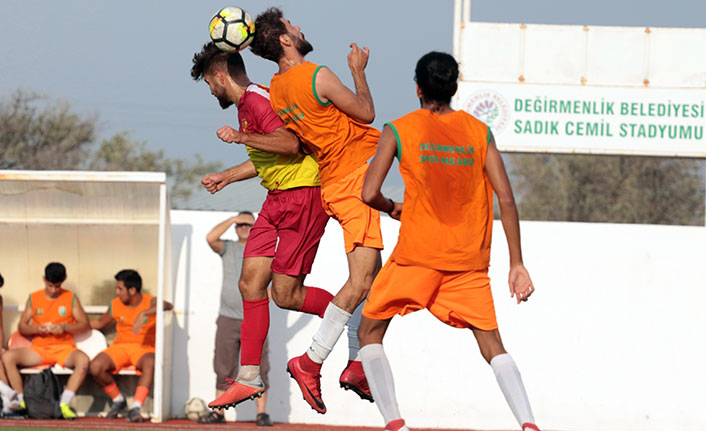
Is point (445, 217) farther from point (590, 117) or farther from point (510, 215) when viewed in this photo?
point (590, 117)

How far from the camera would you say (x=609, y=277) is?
12.8 meters

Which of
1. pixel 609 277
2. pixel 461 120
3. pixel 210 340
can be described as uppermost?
pixel 461 120

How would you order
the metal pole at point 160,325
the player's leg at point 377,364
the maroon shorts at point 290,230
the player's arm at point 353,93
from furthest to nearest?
the metal pole at point 160,325
the maroon shorts at point 290,230
the player's arm at point 353,93
the player's leg at point 377,364

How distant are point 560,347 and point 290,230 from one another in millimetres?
6896

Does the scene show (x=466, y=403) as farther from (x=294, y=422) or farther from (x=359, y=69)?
(x=359, y=69)

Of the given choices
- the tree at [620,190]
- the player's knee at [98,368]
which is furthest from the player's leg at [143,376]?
the tree at [620,190]

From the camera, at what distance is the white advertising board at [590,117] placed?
15445 millimetres

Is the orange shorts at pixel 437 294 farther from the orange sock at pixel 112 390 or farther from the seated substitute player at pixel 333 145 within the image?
the orange sock at pixel 112 390

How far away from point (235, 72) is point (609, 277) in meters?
7.34

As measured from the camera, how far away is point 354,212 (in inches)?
251

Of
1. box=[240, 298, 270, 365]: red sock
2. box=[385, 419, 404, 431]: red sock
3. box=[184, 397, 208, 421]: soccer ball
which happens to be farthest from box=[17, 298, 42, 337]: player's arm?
box=[385, 419, 404, 431]: red sock

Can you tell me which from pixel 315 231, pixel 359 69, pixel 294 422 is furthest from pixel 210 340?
pixel 359 69

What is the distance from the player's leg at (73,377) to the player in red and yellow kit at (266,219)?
6112 millimetres

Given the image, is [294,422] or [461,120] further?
[294,422]
